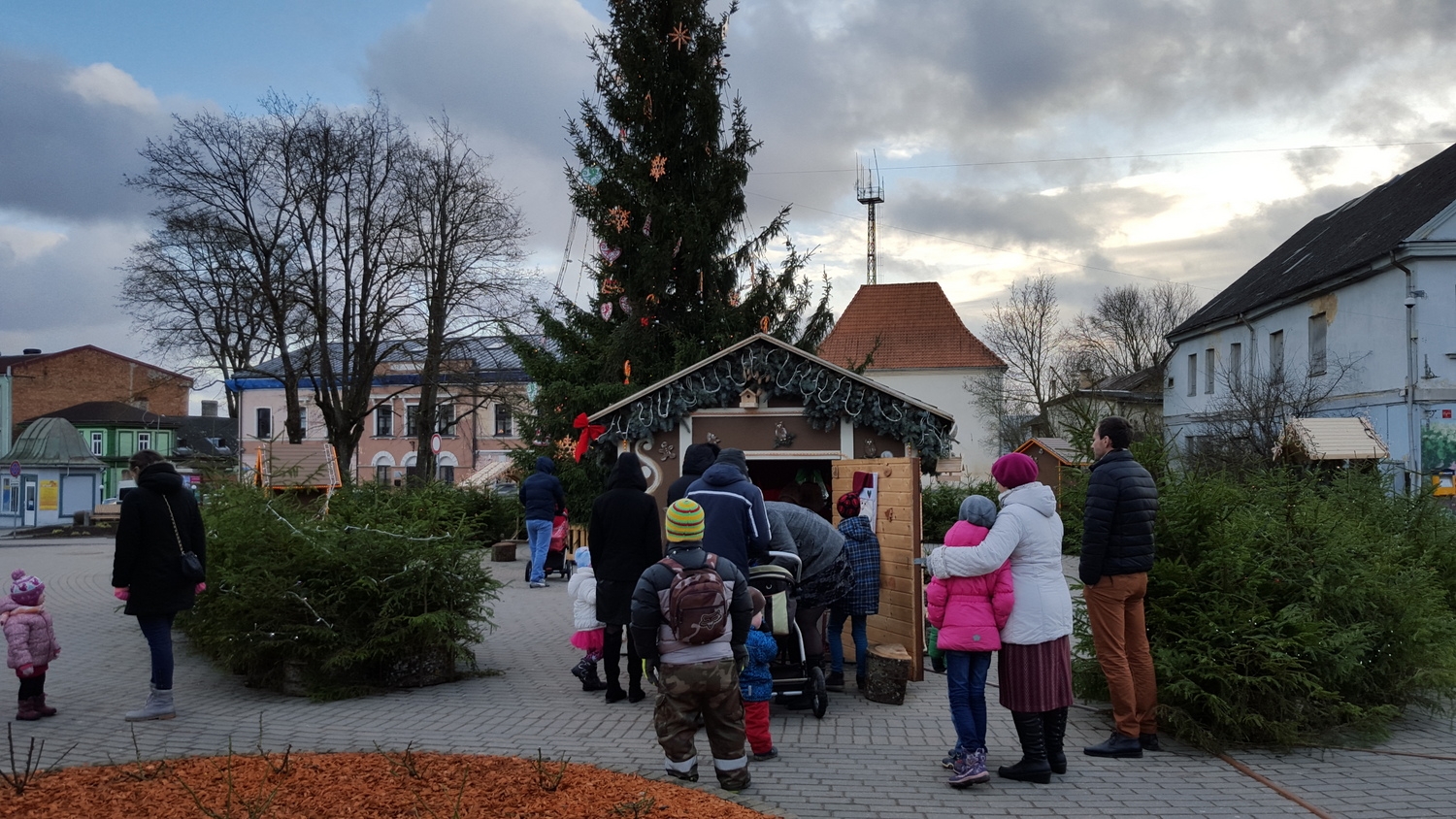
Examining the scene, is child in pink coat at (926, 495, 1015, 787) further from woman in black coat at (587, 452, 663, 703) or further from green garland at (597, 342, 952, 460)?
green garland at (597, 342, 952, 460)

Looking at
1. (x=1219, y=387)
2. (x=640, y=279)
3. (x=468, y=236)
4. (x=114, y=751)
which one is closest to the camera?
(x=114, y=751)

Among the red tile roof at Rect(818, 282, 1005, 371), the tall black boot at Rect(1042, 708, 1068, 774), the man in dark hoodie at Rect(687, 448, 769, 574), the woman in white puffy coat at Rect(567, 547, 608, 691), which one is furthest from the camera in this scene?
the red tile roof at Rect(818, 282, 1005, 371)

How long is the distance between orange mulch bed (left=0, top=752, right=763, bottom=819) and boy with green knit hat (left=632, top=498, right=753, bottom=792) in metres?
0.29

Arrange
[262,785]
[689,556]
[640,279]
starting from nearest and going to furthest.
→ 1. [262,785]
2. [689,556]
3. [640,279]

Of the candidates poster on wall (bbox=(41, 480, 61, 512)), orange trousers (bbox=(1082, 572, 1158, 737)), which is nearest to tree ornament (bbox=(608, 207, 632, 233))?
orange trousers (bbox=(1082, 572, 1158, 737))

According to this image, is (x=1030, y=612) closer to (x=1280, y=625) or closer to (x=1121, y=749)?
(x=1121, y=749)

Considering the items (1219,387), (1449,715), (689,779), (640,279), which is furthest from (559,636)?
(1219,387)

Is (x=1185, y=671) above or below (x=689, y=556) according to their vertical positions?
below

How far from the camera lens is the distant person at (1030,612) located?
5891 mm

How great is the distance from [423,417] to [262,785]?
89.0 ft

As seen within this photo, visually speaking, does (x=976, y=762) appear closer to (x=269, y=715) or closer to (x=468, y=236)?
(x=269, y=715)

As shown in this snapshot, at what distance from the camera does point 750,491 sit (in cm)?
736

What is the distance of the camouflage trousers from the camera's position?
18.2ft

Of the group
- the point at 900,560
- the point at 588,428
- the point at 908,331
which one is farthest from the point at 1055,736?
the point at 908,331
